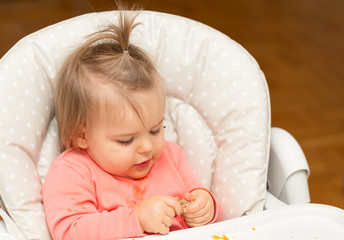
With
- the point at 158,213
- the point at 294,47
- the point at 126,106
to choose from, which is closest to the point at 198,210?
the point at 158,213

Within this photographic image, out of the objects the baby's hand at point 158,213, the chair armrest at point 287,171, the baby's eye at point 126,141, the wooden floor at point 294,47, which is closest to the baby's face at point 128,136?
the baby's eye at point 126,141

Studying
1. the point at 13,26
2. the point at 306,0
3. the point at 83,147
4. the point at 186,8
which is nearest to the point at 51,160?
the point at 83,147

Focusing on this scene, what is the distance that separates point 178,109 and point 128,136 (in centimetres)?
25

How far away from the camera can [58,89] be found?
1.00 meters

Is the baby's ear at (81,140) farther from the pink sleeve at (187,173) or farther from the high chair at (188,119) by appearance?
the pink sleeve at (187,173)

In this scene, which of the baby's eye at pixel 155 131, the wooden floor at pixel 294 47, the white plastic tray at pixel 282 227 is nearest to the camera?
the white plastic tray at pixel 282 227

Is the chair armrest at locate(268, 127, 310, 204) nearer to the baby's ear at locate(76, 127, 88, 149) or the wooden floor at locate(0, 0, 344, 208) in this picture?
the baby's ear at locate(76, 127, 88, 149)

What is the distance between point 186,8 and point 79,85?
2.22m

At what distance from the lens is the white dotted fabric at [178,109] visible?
0.92 m

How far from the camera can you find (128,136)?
92 cm

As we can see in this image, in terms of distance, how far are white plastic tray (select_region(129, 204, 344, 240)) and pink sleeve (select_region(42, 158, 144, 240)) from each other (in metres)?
0.07

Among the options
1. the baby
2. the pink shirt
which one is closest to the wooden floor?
the pink shirt

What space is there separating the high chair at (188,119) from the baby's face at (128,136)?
130mm

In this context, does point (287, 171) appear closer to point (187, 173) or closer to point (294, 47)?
point (187, 173)
